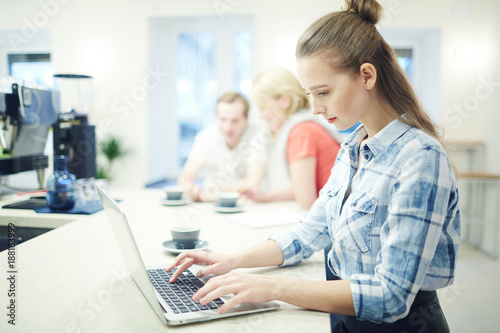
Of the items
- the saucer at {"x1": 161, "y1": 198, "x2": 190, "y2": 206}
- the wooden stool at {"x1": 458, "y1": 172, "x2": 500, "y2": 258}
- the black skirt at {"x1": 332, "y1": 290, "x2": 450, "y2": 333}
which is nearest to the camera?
the black skirt at {"x1": 332, "y1": 290, "x2": 450, "y2": 333}

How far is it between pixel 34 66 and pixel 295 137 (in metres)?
5.72

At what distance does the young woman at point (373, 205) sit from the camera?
718 mm

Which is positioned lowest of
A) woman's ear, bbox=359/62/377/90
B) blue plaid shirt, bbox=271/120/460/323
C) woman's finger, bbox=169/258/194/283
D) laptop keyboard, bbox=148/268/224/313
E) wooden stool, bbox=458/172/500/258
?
wooden stool, bbox=458/172/500/258

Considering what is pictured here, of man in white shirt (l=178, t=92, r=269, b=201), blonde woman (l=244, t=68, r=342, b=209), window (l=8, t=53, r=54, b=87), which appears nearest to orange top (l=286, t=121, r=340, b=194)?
blonde woman (l=244, t=68, r=342, b=209)

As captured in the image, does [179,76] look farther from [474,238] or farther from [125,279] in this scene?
[125,279]

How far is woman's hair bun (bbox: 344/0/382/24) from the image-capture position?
0.89 m

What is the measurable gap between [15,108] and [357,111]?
182 centimetres

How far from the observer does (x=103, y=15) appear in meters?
5.72

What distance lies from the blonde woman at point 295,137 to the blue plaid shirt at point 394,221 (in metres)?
0.78

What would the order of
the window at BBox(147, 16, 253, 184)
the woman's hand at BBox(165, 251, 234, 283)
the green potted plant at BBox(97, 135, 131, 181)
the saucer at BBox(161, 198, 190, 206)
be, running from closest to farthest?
the woman's hand at BBox(165, 251, 234, 283) → the saucer at BBox(161, 198, 190, 206) → the green potted plant at BBox(97, 135, 131, 181) → the window at BBox(147, 16, 253, 184)

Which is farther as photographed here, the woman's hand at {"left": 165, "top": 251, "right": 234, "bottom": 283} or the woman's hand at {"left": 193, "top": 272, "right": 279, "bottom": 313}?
the woman's hand at {"left": 165, "top": 251, "right": 234, "bottom": 283}

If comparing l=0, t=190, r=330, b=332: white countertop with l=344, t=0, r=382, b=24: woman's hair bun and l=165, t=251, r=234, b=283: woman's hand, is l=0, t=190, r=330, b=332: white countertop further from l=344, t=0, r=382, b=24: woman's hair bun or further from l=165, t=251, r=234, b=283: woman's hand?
l=344, t=0, r=382, b=24: woman's hair bun

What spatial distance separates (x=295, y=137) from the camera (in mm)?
1853

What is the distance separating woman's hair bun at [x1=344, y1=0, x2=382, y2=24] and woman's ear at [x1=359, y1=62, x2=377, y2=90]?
0.42ft
